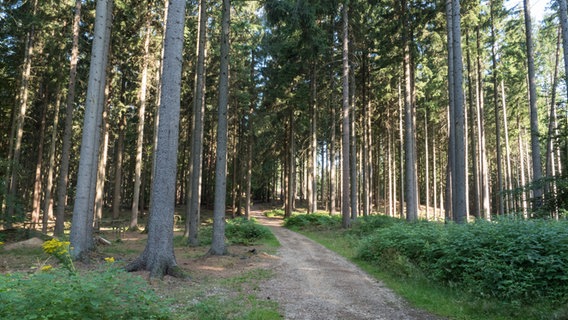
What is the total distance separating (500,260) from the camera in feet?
21.1

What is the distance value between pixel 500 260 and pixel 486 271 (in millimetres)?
434

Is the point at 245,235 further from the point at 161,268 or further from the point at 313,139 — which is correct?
the point at 313,139

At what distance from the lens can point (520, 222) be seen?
24.9ft

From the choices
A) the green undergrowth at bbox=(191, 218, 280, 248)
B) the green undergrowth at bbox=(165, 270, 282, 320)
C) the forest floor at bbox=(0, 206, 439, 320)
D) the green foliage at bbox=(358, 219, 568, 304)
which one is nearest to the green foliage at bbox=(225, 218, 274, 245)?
the green undergrowth at bbox=(191, 218, 280, 248)

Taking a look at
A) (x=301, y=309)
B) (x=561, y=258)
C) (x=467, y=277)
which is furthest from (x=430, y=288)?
(x=301, y=309)

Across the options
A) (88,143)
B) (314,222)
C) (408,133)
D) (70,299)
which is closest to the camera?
(70,299)

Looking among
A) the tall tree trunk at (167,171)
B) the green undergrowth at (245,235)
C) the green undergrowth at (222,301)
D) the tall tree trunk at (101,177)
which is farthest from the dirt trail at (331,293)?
the tall tree trunk at (101,177)

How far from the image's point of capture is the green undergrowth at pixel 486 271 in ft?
18.2

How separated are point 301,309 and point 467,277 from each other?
349 centimetres

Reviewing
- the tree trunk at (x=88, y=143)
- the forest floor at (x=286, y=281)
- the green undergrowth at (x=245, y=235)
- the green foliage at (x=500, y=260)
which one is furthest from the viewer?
the green undergrowth at (x=245, y=235)

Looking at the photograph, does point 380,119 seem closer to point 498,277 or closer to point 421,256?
point 421,256

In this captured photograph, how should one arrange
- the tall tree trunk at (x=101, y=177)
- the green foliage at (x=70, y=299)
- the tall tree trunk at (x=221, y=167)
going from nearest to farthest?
the green foliage at (x=70, y=299)
the tall tree trunk at (x=221, y=167)
the tall tree trunk at (x=101, y=177)

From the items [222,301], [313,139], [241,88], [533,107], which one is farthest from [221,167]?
[533,107]

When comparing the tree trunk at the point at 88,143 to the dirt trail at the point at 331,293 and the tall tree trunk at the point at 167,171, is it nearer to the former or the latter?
the tall tree trunk at the point at 167,171
